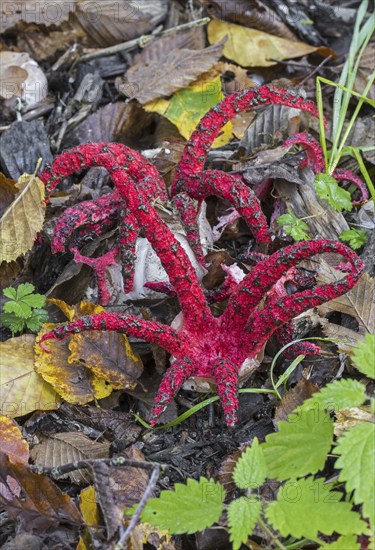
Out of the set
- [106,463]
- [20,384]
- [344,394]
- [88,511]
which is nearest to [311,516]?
[344,394]

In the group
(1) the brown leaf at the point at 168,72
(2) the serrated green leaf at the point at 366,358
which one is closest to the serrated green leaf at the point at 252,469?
(2) the serrated green leaf at the point at 366,358

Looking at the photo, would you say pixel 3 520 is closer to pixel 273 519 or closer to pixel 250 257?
pixel 273 519

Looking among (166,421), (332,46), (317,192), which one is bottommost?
(166,421)

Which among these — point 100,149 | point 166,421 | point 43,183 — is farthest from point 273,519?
point 43,183

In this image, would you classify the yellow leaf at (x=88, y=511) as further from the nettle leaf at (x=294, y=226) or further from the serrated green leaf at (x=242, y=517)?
the nettle leaf at (x=294, y=226)

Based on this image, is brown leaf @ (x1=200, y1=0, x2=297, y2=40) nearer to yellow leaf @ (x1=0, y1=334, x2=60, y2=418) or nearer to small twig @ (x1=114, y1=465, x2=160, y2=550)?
yellow leaf @ (x1=0, y1=334, x2=60, y2=418)

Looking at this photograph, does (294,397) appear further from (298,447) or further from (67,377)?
(67,377)

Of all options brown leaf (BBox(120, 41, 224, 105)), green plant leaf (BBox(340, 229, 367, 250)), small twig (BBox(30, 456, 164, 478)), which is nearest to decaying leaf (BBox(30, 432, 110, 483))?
small twig (BBox(30, 456, 164, 478))

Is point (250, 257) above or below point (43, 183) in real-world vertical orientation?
below
